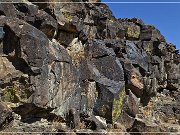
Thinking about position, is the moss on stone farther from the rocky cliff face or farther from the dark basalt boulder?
the dark basalt boulder

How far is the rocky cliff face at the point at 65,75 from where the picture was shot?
1880 centimetres

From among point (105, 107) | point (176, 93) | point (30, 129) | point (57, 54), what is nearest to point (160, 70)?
point (176, 93)

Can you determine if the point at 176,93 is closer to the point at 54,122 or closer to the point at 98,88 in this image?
the point at 98,88

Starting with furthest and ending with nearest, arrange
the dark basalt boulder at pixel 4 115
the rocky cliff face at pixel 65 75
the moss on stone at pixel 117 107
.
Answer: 1. the moss on stone at pixel 117 107
2. the rocky cliff face at pixel 65 75
3. the dark basalt boulder at pixel 4 115

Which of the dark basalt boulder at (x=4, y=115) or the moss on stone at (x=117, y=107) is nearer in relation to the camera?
the dark basalt boulder at (x=4, y=115)

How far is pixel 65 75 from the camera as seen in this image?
21.5m

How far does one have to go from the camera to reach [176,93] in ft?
156

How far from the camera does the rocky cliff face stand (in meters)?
18.8

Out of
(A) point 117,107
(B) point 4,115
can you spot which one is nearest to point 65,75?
(B) point 4,115

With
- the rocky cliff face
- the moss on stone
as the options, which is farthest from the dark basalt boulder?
the moss on stone

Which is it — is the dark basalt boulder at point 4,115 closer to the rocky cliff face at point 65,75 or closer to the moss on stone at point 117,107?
the rocky cliff face at point 65,75

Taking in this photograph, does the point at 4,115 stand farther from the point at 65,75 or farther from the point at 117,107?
the point at 117,107

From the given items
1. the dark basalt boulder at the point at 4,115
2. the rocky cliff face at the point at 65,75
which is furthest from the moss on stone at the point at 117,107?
the dark basalt boulder at the point at 4,115

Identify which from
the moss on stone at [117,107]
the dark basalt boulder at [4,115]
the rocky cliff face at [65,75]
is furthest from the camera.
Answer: the moss on stone at [117,107]
